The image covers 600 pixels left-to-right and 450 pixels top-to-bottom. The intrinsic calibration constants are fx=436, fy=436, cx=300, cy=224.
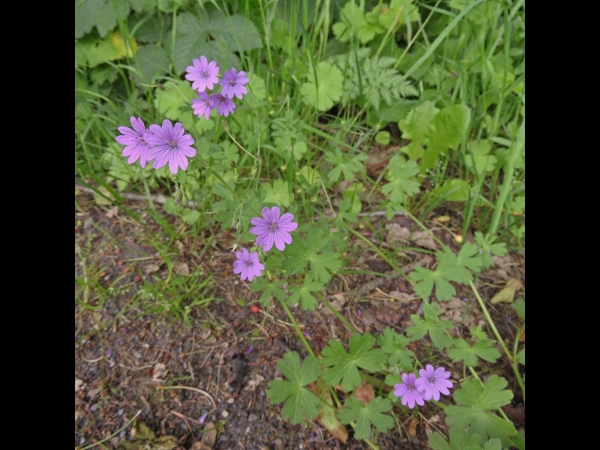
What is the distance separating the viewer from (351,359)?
1.86 meters

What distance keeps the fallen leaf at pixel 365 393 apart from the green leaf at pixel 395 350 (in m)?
0.24

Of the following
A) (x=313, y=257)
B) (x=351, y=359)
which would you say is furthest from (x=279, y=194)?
(x=351, y=359)

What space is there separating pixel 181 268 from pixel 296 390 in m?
1.03

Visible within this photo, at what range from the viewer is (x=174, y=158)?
55.6 inches

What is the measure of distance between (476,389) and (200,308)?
1.39 meters

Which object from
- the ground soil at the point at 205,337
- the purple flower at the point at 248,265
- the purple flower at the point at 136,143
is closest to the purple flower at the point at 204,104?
the purple flower at the point at 136,143

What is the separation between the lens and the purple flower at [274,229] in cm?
156

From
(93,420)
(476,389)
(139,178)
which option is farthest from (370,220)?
(93,420)

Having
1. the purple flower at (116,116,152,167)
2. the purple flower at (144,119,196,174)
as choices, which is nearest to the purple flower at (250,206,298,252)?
the purple flower at (144,119,196,174)

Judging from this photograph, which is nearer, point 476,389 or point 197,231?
point 476,389

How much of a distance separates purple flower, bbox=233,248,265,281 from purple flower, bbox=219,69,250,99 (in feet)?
2.41

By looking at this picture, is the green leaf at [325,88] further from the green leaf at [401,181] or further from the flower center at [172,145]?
the flower center at [172,145]
